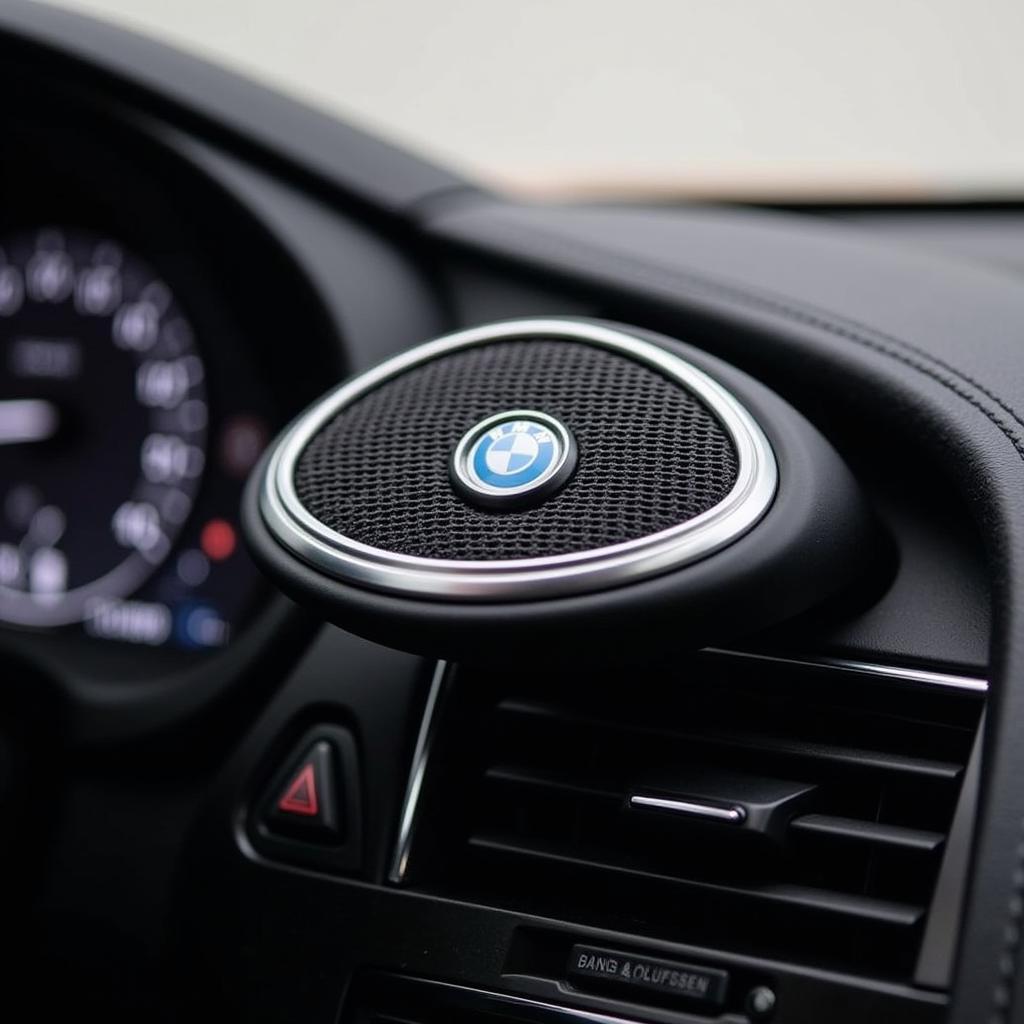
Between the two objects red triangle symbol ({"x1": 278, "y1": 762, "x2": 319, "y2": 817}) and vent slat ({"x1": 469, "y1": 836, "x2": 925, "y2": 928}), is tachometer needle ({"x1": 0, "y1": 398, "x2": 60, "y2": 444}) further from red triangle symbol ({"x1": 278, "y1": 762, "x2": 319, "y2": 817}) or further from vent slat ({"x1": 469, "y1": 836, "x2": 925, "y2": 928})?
vent slat ({"x1": 469, "y1": 836, "x2": 925, "y2": 928})

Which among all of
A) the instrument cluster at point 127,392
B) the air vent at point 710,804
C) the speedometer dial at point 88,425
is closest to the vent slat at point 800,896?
the air vent at point 710,804

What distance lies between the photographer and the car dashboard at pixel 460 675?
67cm

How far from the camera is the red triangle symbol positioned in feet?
2.62

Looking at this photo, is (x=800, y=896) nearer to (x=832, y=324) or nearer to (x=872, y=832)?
(x=872, y=832)

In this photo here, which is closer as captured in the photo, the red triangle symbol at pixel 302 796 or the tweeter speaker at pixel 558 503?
the tweeter speaker at pixel 558 503

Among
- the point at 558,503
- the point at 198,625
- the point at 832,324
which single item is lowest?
the point at 198,625

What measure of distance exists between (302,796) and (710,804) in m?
0.25

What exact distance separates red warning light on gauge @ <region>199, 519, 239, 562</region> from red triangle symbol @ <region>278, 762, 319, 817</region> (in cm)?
41

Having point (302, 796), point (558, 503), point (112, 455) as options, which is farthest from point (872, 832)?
point (112, 455)

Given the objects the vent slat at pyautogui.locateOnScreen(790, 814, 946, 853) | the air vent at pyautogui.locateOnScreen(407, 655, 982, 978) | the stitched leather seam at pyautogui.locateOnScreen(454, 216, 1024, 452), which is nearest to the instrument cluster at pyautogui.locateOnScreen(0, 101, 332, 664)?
the stitched leather seam at pyautogui.locateOnScreen(454, 216, 1024, 452)

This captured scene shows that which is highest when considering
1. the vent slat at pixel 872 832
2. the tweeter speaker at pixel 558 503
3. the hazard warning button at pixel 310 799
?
the tweeter speaker at pixel 558 503

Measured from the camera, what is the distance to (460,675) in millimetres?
787

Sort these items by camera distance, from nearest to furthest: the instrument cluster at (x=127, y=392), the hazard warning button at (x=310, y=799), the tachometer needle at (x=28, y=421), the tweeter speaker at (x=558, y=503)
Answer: the tweeter speaker at (x=558, y=503) < the hazard warning button at (x=310, y=799) < the instrument cluster at (x=127, y=392) < the tachometer needle at (x=28, y=421)

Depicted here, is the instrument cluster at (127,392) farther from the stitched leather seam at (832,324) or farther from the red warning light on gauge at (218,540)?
the stitched leather seam at (832,324)
